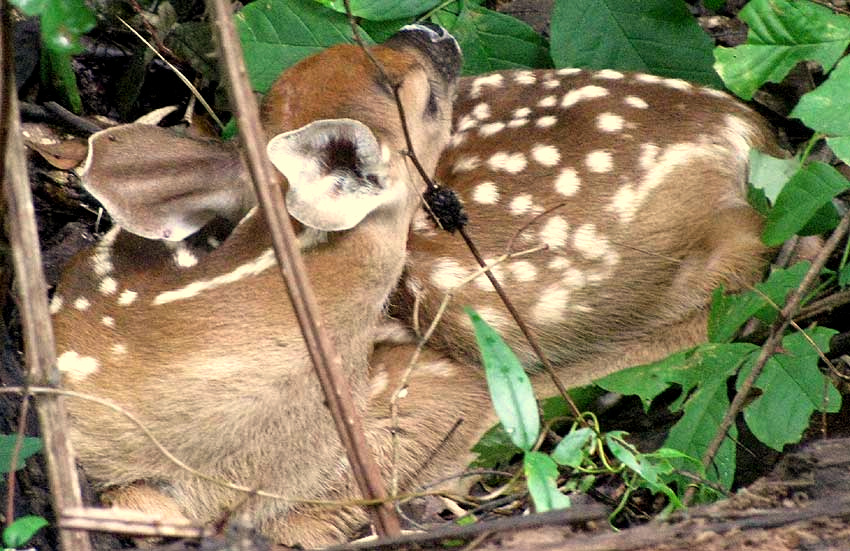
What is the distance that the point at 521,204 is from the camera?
2.55m

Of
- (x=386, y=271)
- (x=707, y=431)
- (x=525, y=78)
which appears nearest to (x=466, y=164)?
(x=525, y=78)

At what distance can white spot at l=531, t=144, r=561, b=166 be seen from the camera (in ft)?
8.52

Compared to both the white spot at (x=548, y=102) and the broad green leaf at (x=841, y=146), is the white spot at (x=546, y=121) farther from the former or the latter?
the broad green leaf at (x=841, y=146)

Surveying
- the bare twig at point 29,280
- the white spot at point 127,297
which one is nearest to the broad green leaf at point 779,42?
the white spot at point 127,297

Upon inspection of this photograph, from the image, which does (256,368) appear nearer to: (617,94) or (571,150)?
(571,150)

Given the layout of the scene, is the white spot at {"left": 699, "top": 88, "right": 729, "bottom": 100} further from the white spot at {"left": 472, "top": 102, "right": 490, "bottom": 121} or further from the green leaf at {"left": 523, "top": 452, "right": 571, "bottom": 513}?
the green leaf at {"left": 523, "top": 452, "right": 571, "bottom": 513}

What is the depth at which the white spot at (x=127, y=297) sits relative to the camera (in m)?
2.39

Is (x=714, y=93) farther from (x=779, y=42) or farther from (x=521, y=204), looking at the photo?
(x=521, y=204)

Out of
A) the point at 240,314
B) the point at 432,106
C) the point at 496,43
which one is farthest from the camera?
the point at 496,43

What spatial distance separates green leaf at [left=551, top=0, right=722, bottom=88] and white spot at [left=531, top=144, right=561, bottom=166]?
13.2 inches

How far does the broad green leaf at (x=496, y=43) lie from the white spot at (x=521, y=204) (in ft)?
1.83

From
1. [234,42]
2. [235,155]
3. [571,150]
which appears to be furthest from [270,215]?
[571,150]

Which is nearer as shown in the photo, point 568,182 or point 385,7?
point 568,182

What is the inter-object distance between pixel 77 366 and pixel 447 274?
0.78 meters
